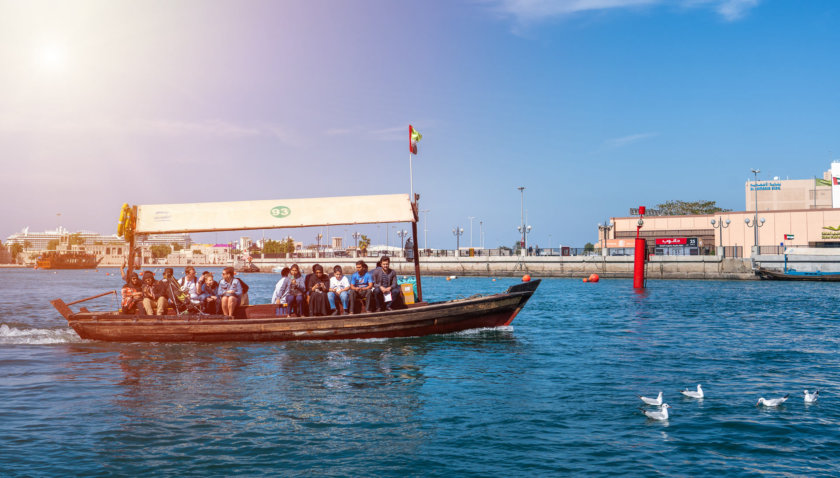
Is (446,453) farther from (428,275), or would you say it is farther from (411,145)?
(428,275)

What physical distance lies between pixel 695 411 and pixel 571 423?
2.14m

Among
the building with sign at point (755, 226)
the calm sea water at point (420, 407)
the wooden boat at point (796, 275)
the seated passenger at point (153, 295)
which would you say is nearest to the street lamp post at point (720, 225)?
the building with sign at point (755, 226)

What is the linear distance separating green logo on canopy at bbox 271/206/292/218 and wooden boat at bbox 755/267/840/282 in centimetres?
5160

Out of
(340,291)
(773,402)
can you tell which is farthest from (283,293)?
(773,402)

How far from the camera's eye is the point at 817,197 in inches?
3602

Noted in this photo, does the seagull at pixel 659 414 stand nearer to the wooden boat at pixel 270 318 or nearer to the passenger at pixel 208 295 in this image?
the wooden boat at pixel 270 318

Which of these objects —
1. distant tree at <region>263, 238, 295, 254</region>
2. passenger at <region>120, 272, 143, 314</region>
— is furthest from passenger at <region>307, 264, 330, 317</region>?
distant tree at <region>263, 238, 295, 254</region>

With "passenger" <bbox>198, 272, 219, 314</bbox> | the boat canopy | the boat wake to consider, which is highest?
the boat canopy

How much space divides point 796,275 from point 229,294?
52948 mm

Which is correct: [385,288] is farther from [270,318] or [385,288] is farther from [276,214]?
[276,214]

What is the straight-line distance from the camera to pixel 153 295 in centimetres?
1664

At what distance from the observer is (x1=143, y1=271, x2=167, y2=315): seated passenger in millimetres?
16453

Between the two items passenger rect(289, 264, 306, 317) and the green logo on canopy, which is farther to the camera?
passenger rect(289, 264, 306, 317)

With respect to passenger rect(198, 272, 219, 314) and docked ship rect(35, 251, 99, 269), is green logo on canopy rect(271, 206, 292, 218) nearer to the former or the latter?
passenger rect(198, 272, 219, 314)
